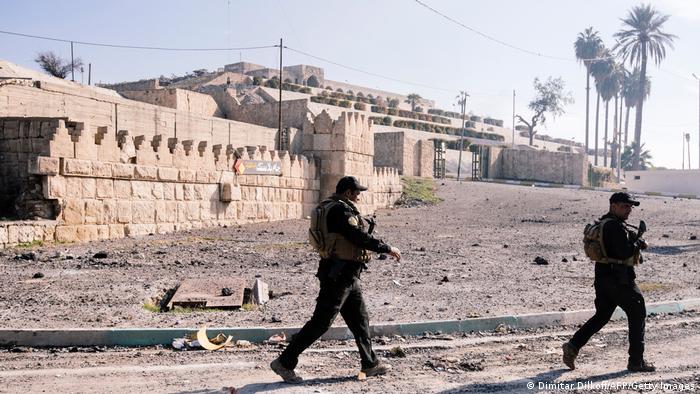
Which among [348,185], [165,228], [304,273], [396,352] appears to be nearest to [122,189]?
[165,228]

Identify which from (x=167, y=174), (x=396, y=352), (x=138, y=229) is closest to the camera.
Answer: (x=396, y=352)

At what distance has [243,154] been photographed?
2091 centimetres

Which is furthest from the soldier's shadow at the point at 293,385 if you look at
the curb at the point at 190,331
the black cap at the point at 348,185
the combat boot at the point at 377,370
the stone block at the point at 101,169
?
the stone block at the point at 101,169

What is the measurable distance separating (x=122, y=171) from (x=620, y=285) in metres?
12.9

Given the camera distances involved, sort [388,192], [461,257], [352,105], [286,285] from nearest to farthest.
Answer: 1. [286,285]
2. [461,257]
3. [388,192]
4. [352,105]

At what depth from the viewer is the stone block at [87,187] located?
15.1m

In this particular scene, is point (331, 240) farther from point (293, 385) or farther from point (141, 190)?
point (141, 190)

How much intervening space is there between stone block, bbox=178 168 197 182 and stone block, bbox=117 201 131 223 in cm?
196

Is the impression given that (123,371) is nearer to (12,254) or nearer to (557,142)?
(12,254)

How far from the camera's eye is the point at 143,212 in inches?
665

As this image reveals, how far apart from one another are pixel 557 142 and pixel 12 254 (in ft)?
312

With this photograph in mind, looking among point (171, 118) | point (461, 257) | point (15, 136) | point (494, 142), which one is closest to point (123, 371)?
point (461, 257)

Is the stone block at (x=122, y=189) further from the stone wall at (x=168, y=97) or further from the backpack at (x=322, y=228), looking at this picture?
the stone wall at (x=168, y=97)

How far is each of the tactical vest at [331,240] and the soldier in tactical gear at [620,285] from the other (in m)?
2.00
